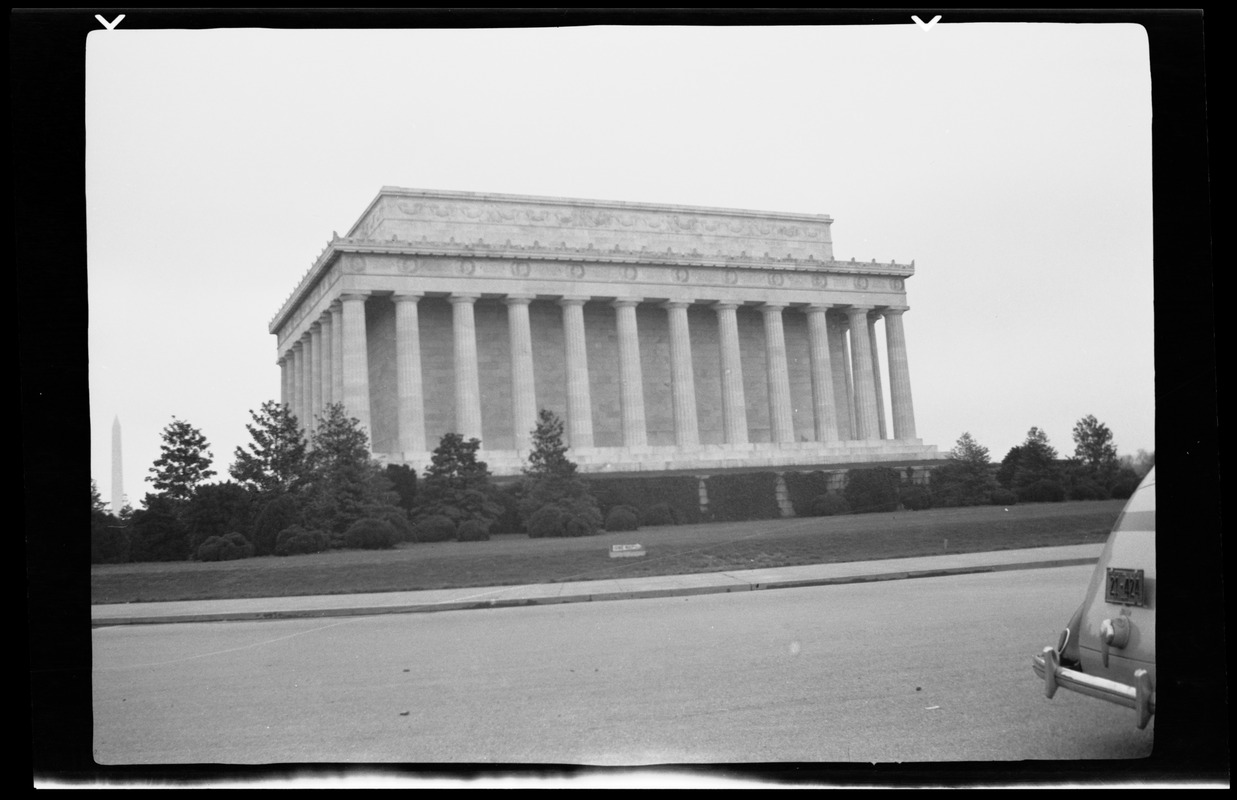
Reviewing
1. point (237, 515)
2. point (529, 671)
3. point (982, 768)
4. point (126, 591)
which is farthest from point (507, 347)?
point (982, 768)

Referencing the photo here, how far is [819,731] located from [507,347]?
46050 mm

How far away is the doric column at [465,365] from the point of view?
4941 cm

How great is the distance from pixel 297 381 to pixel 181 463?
150ft

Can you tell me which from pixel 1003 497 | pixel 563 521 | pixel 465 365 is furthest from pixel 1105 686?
pixel 465 365

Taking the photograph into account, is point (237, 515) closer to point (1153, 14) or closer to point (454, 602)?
point (454, 602)

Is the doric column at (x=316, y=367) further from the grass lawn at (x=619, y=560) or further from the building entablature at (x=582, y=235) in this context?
the grass lawn at (x=619, y=560)

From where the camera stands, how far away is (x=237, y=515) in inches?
781

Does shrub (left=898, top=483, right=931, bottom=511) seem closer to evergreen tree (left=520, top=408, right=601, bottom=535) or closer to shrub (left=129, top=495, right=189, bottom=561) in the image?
evergreen tree (left=520, top=408, right=601, bottom=535)

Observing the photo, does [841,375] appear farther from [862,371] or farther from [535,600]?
[535,600]

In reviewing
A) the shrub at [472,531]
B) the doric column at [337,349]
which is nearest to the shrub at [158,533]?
the shrub at [472,531]

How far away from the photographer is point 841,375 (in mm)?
60750

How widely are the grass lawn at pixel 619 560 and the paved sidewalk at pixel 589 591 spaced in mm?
314

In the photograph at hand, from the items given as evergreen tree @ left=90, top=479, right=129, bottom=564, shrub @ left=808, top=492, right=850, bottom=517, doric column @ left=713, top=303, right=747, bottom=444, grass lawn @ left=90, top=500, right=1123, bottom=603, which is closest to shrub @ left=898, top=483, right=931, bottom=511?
grass lawn @ left=90, top=500, right=1123, bottom=603

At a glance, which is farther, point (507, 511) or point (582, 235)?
point (582, 235)
